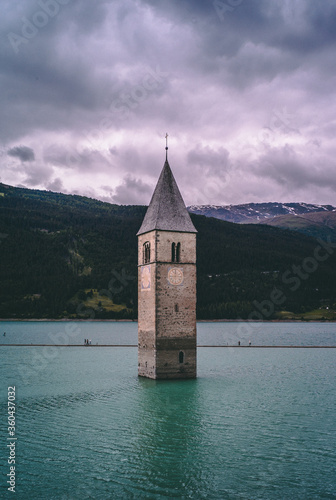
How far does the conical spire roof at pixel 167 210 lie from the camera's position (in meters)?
44.6

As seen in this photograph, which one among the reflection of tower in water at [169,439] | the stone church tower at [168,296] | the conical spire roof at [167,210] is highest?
the conical spire roof at [167,210]

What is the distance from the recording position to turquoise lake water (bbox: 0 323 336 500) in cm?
2052

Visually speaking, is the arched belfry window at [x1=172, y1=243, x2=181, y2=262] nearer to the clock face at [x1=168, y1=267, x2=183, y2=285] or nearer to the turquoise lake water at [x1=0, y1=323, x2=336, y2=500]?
the clock face at [x1=168, y1=267, x2=183, y2=285]

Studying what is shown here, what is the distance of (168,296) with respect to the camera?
43.6 m

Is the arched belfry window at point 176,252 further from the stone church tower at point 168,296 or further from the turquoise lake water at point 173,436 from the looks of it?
the turquoise lake water at point 173,436

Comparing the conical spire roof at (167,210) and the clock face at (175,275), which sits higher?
the conical spire roof at (167,210)

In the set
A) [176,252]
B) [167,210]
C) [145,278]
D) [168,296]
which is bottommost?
[168,296]

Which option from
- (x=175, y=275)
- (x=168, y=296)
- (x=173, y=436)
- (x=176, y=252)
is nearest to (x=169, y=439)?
(x=173, y=436)

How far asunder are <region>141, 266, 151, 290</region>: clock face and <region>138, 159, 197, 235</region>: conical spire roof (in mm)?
3581

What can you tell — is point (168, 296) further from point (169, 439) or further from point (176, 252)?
point (169, 439)

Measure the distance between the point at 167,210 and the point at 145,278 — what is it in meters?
6.75

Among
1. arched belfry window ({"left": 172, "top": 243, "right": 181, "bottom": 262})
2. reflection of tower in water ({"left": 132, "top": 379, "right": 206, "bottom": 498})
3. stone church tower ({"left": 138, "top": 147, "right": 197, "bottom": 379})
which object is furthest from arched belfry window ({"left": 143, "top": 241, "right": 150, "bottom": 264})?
reflection of tower in water ({"left": 132, "top": 379, "right": 206, "bottom": 498})

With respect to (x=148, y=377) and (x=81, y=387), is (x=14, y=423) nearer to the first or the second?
(x=81, y=387)

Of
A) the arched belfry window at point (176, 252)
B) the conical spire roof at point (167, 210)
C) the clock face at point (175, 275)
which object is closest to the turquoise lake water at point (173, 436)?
the clock face at point (175, 275)
